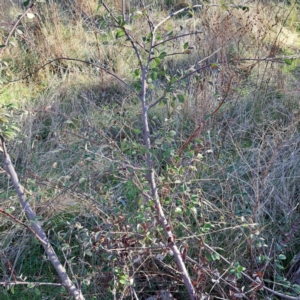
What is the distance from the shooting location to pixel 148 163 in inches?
67.3

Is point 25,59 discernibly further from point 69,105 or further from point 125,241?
point 125,241

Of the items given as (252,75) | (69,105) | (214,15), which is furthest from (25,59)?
(252,75)

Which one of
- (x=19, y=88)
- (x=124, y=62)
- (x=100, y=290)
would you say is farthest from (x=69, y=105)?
(x=100, y=290)

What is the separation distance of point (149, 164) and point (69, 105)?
2.05m

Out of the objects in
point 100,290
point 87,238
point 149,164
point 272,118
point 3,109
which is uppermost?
point 3,109

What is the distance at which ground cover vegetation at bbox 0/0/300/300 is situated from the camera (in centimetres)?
175

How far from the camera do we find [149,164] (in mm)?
1694

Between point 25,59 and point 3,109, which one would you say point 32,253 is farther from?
point 25,59

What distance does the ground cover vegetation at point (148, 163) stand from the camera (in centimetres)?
175

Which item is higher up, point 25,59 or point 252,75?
point 25,59

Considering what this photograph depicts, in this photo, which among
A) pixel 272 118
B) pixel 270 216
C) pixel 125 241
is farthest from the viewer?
pixel 272 118

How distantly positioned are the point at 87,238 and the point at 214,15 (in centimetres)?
312

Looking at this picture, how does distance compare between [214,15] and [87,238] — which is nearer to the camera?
[87,238]

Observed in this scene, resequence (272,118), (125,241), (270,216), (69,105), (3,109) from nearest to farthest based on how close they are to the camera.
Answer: (3,109) → (125,241) → (270,216) → (272,118) → (69,105)
